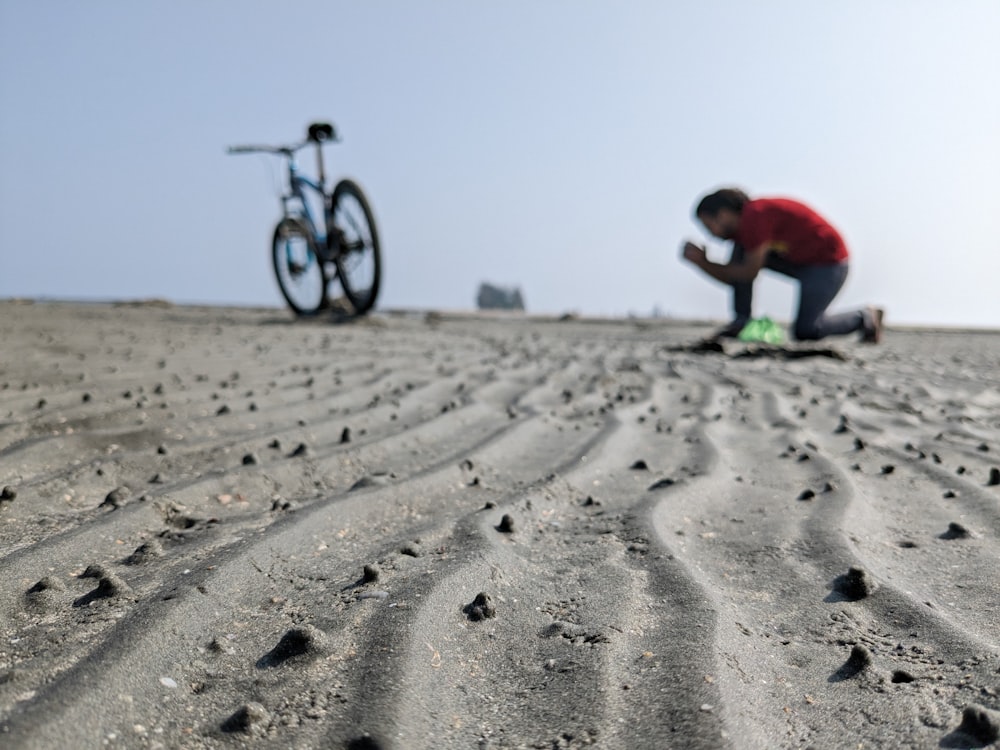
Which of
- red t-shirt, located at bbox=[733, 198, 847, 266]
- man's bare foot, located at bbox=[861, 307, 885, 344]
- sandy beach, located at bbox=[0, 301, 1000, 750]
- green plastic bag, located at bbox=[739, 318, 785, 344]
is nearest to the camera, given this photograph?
sandy beach, located at bbox=[0, 301, 1000, 750]

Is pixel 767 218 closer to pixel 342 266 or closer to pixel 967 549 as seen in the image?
pixel 342 266

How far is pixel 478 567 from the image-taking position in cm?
162

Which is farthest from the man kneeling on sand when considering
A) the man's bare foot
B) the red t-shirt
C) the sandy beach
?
the sandy beach

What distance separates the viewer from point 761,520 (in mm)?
1981

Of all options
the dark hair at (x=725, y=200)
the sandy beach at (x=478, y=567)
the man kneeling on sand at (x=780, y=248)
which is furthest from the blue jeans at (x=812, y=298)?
the sandy beach at (x=478, y=567)

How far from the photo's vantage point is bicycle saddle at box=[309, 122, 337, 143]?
24.8 ft

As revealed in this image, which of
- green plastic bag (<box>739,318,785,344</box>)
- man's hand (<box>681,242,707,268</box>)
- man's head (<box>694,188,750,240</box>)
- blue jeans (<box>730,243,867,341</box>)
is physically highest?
man's head (<box>694,188,750,240</box>)

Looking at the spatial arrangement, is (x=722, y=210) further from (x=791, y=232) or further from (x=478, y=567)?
(x=478, y=567)

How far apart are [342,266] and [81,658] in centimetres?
668

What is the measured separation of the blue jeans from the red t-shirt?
8cm

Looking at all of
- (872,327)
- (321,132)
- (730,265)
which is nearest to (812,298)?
(730,265)

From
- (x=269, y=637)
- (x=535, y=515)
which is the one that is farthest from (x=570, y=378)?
(x=269, y=637)

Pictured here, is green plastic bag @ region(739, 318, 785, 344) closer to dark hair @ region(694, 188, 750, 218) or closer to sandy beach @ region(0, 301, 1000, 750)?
dark hair @ region(694, 188, 750, 218)

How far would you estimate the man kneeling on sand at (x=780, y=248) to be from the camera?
6.05 meters
